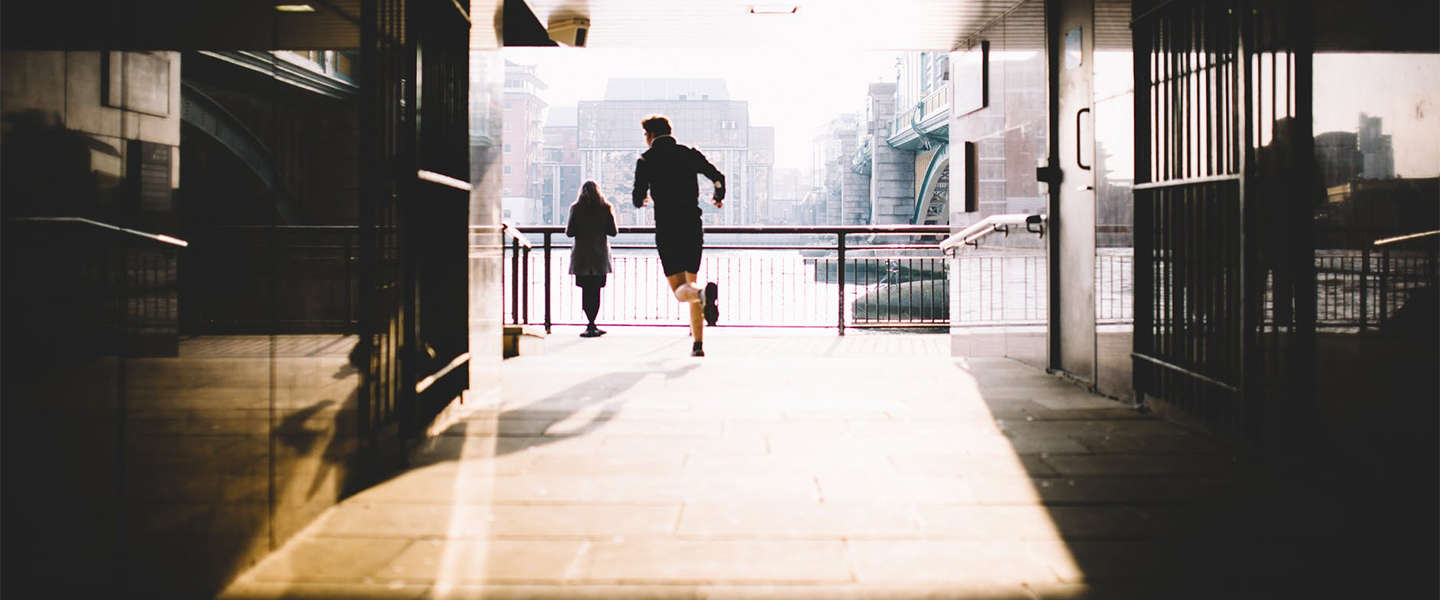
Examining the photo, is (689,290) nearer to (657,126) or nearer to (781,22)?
(657,126)

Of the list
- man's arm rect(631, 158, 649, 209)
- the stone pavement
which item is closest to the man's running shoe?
man's arm rect(631, 158, 649, 209)

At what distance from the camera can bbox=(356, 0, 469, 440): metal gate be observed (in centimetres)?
299

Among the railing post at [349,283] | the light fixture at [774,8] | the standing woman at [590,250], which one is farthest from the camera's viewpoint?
the standing woman at [590,250]

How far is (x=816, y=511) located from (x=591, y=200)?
6623 mm

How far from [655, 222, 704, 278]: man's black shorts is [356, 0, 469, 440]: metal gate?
2149 millimetres

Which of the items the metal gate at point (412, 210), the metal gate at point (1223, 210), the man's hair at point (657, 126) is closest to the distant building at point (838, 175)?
the man's hair at point (657, 126)

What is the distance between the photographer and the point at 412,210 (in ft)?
11.0

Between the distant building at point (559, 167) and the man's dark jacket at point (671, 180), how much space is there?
3532 inches

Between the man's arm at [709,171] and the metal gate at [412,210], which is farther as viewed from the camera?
the man's arm at [709,171]

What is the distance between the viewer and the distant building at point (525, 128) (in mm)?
72500

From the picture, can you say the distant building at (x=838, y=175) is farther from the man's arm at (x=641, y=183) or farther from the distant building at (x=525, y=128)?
the man's arm at (x=641, y=183)

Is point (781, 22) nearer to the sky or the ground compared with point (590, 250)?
nearer to the sky

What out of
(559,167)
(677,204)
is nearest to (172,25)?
(677,204)

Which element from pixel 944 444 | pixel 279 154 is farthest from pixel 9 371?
pixel 944 444
